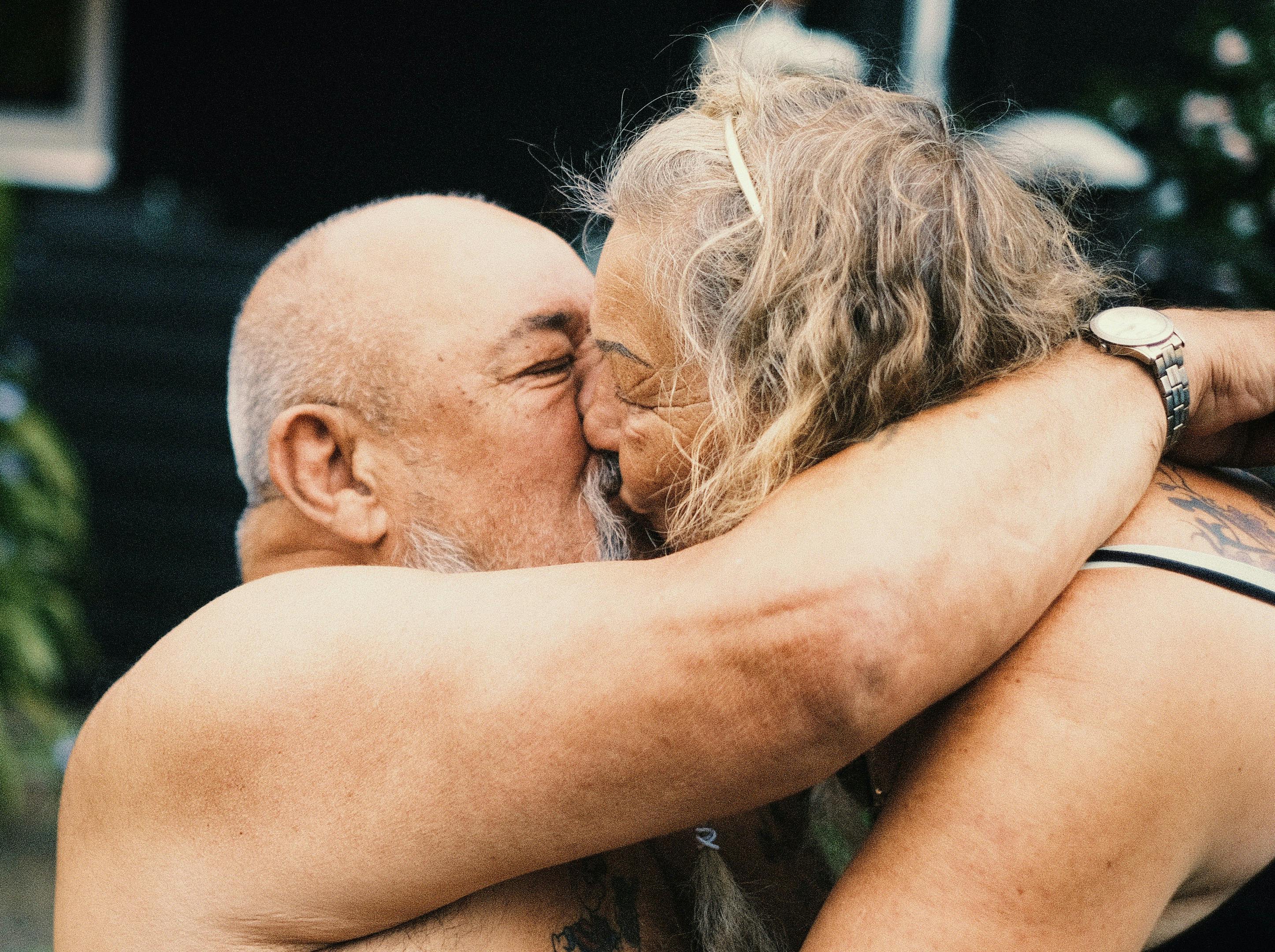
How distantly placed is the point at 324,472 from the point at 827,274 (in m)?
1.13

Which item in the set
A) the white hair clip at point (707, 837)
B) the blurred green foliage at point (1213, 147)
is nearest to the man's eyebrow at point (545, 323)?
the white hair clip at point (707, 837)

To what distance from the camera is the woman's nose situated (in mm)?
2004

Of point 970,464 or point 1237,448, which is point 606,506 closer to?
point 970,464

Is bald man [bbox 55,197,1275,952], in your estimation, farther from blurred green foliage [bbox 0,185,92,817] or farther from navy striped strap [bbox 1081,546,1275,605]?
blurred green foliage [bbox 0,185,92,817]

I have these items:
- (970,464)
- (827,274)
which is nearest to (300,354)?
(827,274)

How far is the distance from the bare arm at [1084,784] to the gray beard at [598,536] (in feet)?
2.73

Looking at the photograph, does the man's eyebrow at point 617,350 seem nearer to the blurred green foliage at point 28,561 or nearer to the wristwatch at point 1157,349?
the wristwatch at point 1157,349

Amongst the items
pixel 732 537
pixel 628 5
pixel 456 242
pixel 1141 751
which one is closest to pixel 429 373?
pixel 456 242

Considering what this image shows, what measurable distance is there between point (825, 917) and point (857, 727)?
0.29m

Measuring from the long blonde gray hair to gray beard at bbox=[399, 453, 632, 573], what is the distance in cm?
38

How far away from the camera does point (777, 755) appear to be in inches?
51.6

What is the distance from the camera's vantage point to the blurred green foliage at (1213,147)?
3225mm

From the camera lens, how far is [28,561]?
15.9ft

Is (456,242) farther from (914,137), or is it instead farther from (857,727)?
(857,727)
